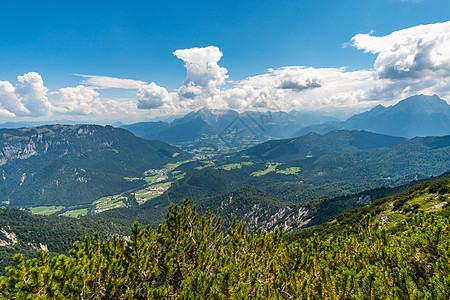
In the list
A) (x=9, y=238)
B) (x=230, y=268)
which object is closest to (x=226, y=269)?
(x=230, y=268)

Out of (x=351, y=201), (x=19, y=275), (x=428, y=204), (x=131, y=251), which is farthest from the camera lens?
Answer: (x=351, y=201)

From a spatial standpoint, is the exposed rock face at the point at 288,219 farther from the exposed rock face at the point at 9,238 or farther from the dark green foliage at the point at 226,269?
the exposed rock face at the point at 9,238

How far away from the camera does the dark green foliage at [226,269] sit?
10.1 m

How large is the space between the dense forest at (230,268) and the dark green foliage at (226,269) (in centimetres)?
5

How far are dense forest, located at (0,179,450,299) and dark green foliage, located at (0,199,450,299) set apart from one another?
2.0 inches

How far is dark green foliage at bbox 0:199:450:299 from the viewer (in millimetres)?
10086

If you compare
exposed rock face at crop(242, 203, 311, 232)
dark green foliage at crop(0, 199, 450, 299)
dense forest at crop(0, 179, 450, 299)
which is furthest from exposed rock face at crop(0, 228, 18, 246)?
dark green foliage at crop(0, 199, 450, 299)

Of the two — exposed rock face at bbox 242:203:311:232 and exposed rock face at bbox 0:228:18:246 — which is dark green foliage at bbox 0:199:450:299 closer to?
exposed rock face at bbox 242:203:311:232

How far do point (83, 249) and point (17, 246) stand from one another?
838 ft

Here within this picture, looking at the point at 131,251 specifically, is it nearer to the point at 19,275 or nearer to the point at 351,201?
the point at 19,275

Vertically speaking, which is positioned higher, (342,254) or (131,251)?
(131,251)

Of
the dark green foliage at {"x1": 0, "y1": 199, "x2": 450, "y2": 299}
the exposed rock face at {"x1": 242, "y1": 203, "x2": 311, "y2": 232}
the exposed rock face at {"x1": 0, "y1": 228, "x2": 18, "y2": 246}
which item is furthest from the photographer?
the exposed rock face at {"x1": 0, "y1": 228, "x2": 18, "y2": 246}

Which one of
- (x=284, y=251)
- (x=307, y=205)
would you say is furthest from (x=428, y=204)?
(x=307, y=205)

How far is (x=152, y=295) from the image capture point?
12.2 metres
